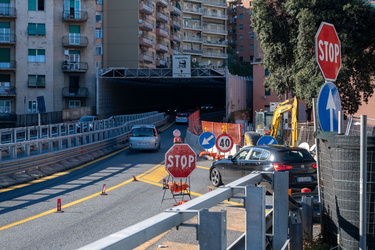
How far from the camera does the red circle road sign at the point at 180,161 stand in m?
16.1

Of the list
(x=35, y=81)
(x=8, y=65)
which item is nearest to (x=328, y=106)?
(x=35, y=81)

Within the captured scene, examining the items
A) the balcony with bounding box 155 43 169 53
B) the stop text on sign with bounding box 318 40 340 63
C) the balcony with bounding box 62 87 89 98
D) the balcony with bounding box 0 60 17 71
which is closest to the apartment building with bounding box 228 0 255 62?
the balcony with bounding box 155 43 169 53

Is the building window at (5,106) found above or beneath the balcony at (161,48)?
beneath

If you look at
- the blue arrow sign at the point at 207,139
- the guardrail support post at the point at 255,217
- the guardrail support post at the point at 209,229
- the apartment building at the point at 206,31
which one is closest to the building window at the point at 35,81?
the blue arrow sign at the point at 207,139

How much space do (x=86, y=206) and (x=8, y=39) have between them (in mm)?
50246

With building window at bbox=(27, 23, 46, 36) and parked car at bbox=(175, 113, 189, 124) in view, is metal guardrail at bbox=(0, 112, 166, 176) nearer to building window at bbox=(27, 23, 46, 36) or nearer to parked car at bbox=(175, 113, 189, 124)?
parked car at bbox=(175, 113, 189, 124)

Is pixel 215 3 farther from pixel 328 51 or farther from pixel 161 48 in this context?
pixel 328 51

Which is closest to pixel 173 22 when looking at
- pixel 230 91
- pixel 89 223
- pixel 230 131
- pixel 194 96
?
pixel 194 96

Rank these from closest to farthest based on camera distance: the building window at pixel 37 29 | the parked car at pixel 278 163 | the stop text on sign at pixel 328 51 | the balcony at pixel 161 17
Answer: the stop text on sign at pixel 328 51, the parked car at pixel 278 163, the building window at pixel 37 29, the balcony at pixel 161 17

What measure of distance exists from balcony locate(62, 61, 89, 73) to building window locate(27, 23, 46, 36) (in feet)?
13.4

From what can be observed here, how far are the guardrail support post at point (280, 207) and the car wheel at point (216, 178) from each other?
38.6ft

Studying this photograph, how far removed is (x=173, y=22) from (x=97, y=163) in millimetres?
78478

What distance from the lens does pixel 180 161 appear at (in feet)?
53.2

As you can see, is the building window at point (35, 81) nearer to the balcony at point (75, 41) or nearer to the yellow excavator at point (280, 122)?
the balcony at point (75, 41)
